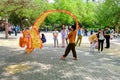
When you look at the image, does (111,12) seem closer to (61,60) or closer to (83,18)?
(61,60)

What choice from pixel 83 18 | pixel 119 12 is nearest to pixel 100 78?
pixel 119 12

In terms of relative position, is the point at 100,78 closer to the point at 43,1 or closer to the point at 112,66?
the point at 112,66

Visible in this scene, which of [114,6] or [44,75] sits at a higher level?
[114,6]

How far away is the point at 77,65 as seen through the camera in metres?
14.8

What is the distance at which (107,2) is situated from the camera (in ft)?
109

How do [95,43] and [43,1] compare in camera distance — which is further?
[43,1]

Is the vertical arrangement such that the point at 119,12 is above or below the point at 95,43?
above

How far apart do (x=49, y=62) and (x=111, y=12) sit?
19421mm

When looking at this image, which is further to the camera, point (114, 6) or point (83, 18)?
point (83, 18)

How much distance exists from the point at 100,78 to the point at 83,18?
63.4 m

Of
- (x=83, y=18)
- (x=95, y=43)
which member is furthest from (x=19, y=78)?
(x=83, y=18)

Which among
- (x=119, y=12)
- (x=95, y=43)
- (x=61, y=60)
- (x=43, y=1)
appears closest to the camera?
(x=61, y=60)

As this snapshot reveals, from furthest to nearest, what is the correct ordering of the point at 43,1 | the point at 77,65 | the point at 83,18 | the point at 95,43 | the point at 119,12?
the point at 83,18, the point at 119,12, the point at 43,1, the point at 95,43, the point at 77,65

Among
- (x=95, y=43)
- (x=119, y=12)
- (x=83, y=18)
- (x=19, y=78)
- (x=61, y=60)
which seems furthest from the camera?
(x=83, y=18)
